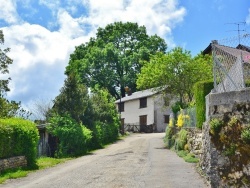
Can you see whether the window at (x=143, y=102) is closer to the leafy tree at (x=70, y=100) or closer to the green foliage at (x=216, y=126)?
the leafy tree at (x=70, y=100)

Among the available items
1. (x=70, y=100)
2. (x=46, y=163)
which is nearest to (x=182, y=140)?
(x=46, y=163)

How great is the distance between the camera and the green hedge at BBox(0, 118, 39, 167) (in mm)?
20391

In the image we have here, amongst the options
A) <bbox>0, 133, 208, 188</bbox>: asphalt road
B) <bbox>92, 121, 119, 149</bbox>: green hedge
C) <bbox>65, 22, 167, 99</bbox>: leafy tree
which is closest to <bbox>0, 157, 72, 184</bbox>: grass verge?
<bbox>0, 133, 208, 188</bbox>: asphalt road

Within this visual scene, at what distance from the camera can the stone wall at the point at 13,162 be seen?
65.5 feet

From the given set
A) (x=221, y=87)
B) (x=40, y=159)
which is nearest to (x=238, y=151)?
(x=221, y=87)

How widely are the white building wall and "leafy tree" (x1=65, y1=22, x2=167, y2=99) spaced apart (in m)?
4.07

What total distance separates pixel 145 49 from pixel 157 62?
96.2 feet

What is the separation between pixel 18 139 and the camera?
2155cm

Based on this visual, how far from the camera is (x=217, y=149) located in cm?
1108

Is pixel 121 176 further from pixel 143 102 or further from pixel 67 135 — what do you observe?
pixel 143 102

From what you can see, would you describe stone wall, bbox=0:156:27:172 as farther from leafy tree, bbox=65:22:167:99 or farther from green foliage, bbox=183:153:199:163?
leafy tree, bbox=65:22:167:99

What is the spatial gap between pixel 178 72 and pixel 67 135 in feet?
38.0

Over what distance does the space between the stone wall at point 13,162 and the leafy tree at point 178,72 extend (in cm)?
1570

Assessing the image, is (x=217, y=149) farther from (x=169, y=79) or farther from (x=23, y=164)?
(x=169, y=79)
